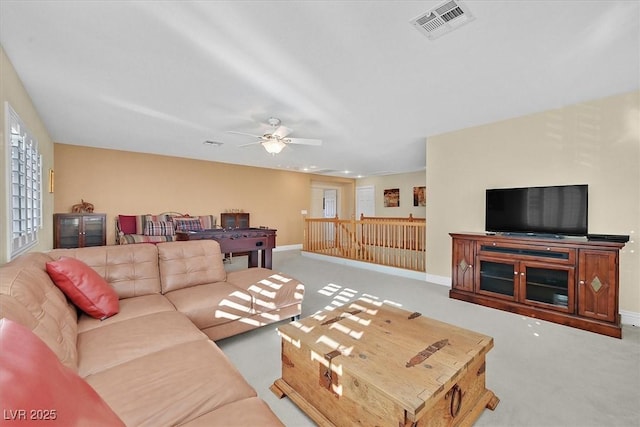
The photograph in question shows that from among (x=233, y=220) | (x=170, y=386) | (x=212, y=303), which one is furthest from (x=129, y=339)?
(x=233, y=220)

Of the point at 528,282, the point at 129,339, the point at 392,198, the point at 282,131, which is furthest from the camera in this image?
the point at 392,198

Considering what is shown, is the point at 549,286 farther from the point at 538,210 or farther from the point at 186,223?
the point at 186,223

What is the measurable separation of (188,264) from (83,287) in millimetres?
923

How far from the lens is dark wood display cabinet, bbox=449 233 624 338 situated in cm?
275

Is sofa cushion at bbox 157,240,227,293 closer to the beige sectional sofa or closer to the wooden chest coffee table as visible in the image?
the beige sectional sofa

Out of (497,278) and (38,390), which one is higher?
(38,390)

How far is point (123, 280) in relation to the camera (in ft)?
7.88

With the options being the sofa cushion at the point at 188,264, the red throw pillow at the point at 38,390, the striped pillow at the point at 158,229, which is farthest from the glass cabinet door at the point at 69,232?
the red throw pillow at the point at 38,390

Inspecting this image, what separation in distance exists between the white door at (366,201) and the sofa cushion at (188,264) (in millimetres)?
7486

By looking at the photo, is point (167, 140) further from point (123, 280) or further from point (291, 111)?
point (123, 280)

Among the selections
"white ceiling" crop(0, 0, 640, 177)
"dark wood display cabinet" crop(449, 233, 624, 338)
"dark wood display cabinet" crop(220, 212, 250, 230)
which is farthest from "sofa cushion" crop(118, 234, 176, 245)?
"dark wood display cabinet" crop(449, 233, 624, 338)

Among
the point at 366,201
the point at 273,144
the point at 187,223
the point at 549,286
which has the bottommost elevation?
the point at 549,286

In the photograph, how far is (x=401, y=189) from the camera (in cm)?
938

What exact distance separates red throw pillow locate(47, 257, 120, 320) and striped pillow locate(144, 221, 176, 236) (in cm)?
426
